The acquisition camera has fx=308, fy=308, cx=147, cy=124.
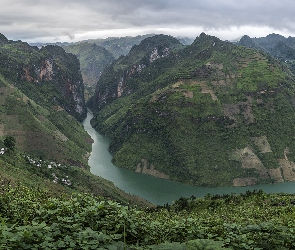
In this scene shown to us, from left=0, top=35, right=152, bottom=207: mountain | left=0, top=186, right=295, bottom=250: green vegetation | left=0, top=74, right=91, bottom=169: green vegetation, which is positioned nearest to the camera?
left=0, top=186, right=295, bottom=250: green vegetation

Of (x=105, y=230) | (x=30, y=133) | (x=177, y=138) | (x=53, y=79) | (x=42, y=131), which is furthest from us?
(x=53, y=79)

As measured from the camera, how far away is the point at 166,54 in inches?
7569

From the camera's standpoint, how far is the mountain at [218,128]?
9831 cm

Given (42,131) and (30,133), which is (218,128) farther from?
(30,133)

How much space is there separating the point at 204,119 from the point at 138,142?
27.2m

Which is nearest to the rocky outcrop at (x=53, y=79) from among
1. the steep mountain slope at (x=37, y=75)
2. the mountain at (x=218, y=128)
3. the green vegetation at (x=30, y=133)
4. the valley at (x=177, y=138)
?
the steep mountain slope at (x=37, y=75)

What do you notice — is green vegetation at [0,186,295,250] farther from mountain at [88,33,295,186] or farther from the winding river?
mountain at [88,33,295,186]

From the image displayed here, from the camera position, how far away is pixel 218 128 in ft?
352

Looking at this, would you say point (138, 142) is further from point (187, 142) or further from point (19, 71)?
point (19, 71)

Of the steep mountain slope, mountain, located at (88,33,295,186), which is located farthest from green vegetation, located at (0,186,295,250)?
the steep mountain slope

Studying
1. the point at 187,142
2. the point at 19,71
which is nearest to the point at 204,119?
the point at 187,142

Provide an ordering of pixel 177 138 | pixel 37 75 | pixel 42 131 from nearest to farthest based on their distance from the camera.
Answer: pixel 42 131
pixel 177 138
pixel 37 75

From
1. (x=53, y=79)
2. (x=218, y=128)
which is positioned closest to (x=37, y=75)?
(x=53, y=79)

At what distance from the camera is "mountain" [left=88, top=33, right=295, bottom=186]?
98312 millimetres
